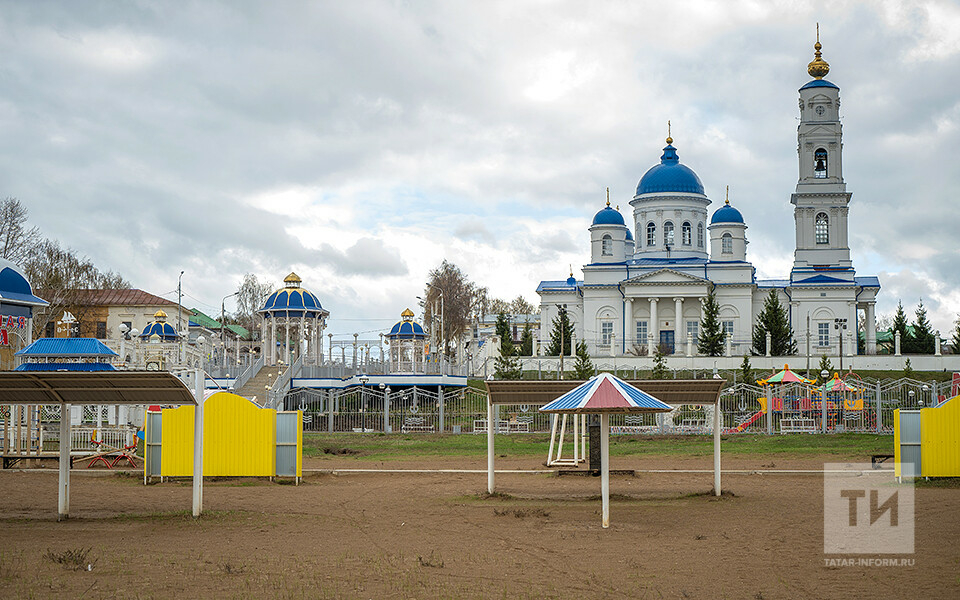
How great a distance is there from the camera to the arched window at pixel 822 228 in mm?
69500

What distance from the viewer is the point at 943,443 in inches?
814

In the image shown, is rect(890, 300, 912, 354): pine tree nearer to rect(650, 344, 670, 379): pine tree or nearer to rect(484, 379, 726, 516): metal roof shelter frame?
rect(650, 344, 670, 379): pine tree

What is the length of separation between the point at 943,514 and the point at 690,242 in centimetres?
5688

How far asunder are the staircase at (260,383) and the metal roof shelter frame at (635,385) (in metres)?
22.0

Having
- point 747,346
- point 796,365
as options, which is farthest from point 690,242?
point 796,365

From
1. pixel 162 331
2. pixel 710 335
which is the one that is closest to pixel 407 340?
pixel 162 331

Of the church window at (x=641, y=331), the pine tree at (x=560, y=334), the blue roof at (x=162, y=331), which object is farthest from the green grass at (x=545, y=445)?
the church window at (x=641, y=331)

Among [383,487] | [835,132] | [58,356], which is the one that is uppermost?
[835,132]

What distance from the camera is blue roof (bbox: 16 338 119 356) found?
88.8 feet

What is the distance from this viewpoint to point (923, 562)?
1200 cm

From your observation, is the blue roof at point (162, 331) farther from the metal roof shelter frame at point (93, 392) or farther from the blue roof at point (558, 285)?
the metal roof shelter frame at point (93, 392)

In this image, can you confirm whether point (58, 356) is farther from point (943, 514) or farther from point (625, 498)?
point (943, 514)

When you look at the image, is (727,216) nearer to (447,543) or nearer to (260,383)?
(260,383)

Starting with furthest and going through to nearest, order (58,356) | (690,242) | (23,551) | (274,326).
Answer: (690,242) < (274,326) < (58,356) < (23,551)
